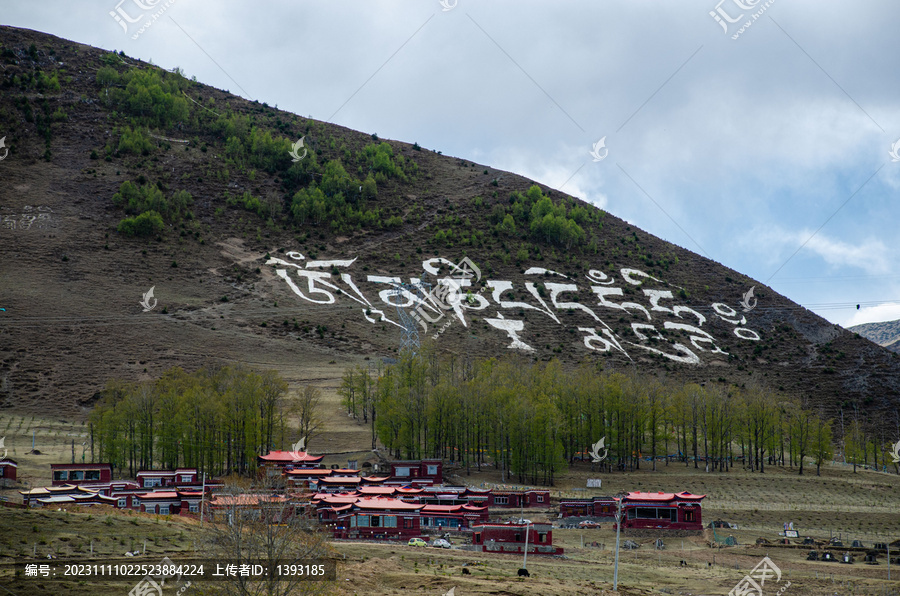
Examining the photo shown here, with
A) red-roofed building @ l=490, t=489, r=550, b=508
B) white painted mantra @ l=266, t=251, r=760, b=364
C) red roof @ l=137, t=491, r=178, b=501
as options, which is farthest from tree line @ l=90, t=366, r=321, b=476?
white painted mantra @ l=266, t=251, r=760, b=364

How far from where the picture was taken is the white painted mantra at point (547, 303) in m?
141

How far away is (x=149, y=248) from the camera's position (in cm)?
15138

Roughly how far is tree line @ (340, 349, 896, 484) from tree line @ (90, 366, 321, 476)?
37.9 feet

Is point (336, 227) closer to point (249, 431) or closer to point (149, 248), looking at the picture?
point (149, 248)

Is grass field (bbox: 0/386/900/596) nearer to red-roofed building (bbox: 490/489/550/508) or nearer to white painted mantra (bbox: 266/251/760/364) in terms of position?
red-roofed building (bbox: 490/489/550/508)

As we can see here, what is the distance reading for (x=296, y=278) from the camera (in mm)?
152375

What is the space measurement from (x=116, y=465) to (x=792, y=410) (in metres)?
80.4

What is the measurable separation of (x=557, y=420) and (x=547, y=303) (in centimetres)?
7188

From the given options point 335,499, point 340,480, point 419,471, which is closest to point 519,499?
point 419,471

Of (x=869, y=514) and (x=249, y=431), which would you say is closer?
(x=869, y=514)

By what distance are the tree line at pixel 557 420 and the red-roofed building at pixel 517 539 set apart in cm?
2430

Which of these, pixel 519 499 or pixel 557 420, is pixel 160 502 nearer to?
pixel 519 499

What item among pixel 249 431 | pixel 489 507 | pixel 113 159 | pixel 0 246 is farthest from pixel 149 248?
pixel 489 507

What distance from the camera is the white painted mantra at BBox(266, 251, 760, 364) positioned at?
140625 millimetres
